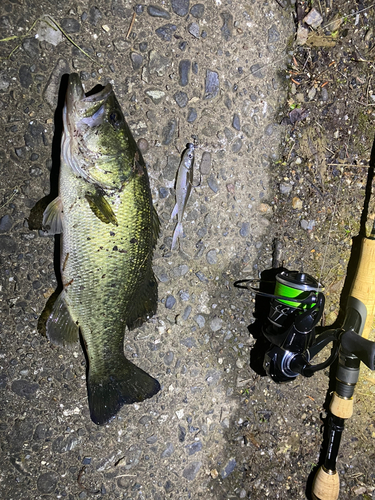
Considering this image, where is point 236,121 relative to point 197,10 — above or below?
below

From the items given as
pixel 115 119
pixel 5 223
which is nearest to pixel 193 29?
pixel 115 119

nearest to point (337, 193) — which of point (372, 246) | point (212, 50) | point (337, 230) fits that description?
point (337, 230)

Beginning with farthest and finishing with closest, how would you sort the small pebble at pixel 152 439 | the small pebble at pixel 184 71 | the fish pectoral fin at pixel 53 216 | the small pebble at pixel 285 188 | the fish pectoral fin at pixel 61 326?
1. the small pebble at pixel 285 188
2. the small pebble at pixel 152 439
3. the small pebble at pixel 184 71
4. the fish pectoral fin at pixel 61 326
5. the fish pectoral fin at pixel 53 216

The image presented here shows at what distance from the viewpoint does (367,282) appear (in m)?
2.86

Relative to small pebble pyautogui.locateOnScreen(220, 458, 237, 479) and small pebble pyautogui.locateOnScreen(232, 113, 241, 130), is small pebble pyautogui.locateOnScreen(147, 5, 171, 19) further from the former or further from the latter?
small pebble pyautogui.locateOnScreen(220, 458, 237, 479)

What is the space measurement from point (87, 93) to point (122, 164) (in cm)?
71

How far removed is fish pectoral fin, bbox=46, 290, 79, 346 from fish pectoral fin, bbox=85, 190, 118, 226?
58 cm

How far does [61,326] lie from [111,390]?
55 cm

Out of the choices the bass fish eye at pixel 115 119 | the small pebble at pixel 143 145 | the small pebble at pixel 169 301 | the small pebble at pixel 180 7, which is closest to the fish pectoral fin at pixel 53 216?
the bass fish eye at pixel 115 119

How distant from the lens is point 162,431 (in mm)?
2945

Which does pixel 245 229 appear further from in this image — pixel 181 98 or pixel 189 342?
pixel 181 98

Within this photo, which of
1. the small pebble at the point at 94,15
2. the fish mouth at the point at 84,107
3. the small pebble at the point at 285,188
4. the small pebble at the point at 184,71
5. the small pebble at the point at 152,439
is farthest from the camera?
the small pebble at the point at 285,188

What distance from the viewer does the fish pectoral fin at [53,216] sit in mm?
2340

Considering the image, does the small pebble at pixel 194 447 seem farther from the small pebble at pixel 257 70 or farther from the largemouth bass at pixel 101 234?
the small pebble at pixel 257 70
